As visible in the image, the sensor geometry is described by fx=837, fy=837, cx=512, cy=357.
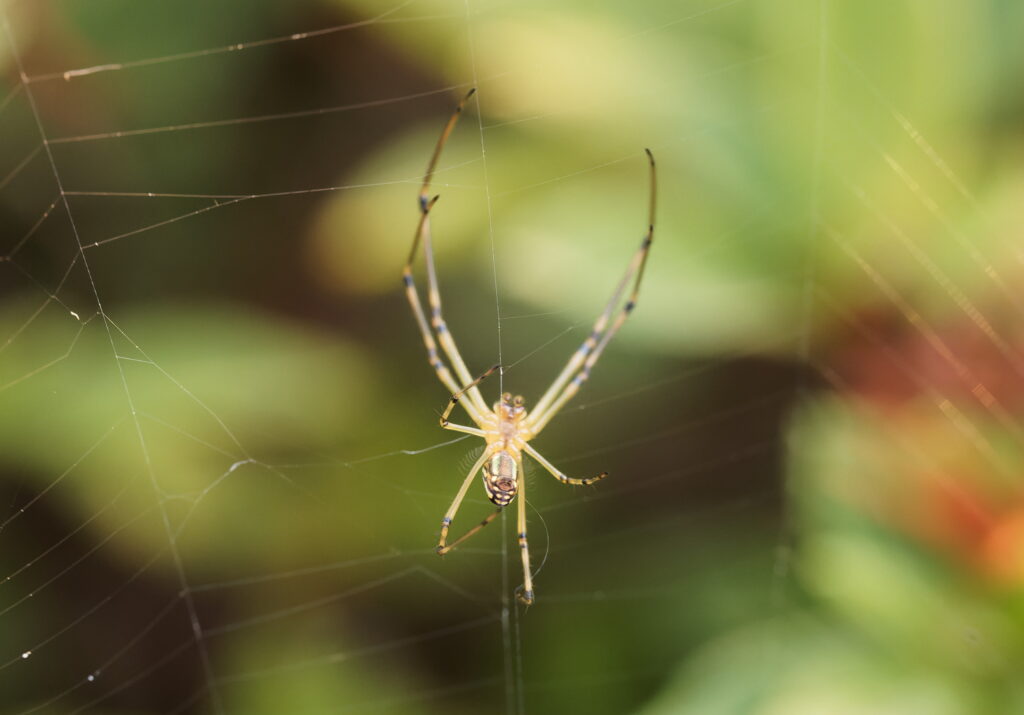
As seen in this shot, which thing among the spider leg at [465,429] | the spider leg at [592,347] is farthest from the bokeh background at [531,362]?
the spider leg at [465,429]

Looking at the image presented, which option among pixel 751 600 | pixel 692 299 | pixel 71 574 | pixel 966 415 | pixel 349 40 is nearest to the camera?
pixel 966 415

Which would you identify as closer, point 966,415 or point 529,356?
point 966,415

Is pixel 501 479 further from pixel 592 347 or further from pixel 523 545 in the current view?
pixel 592 347

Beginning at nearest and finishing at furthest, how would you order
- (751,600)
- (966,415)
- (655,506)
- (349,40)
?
(966,415) → (751,600) → (655,506) → (349,40)

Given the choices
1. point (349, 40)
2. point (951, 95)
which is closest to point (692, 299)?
point (951, 95)

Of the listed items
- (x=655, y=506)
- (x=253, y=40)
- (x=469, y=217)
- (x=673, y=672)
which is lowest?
(x=673, y=672)

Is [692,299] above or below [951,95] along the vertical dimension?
below

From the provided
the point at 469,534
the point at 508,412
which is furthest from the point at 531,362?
the point at 469,534

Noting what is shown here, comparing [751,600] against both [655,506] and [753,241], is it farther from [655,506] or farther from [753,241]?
[753,241]
